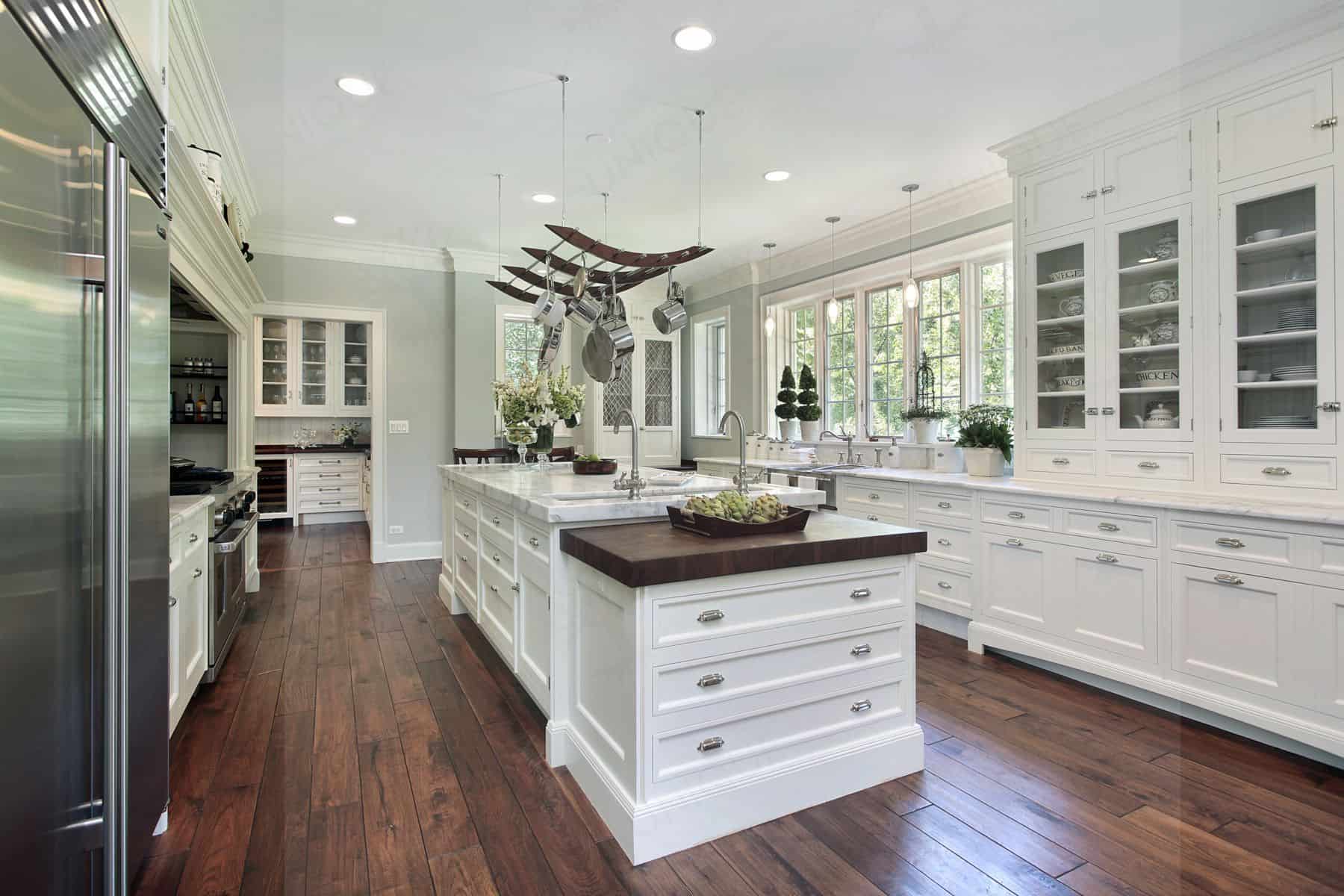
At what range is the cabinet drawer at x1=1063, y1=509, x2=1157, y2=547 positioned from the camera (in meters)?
2.90

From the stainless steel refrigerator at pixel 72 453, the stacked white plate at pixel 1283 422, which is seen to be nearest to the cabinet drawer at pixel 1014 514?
the stacked white plate at pixel 1283 422

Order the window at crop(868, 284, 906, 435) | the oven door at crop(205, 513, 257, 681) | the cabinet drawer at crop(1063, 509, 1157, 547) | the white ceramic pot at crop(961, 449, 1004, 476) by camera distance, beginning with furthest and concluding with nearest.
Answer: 1. the window at crop(868, 284, 906, 435)
2. the white ceramic pot at crop(961, 449, 1004, 476)
3. the oven door at crop(205, 513, 257, 681)
4. the cabinet drawer at crop(1063, 509, 1157, 547)

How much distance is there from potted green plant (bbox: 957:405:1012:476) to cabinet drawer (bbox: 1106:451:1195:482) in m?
0.76

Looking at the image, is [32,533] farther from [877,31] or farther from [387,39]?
[877,31]

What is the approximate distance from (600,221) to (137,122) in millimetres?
3824

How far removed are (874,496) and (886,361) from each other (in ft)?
4.92

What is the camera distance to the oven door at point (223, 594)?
122 inches

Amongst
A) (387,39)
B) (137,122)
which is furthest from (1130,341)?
(137,122)

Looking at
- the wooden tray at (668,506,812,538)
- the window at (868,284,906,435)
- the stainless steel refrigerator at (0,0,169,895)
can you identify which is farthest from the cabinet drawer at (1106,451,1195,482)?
the stainless steel refrigerator at (0,0,169,895)

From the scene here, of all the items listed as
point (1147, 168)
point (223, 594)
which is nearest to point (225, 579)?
point (223, 594)

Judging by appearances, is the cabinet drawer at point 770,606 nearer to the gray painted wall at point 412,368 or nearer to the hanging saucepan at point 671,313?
the hanging saucepan at point 671,313

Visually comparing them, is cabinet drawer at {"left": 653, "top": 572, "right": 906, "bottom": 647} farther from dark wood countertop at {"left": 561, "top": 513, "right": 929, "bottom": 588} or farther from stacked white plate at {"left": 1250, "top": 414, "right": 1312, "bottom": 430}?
stacked white plate at {"left": 1250, "top": 414, "right": 1312, "bottom": 430}

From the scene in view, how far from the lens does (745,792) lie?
201cm

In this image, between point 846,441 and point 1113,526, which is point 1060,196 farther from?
point 846,441
